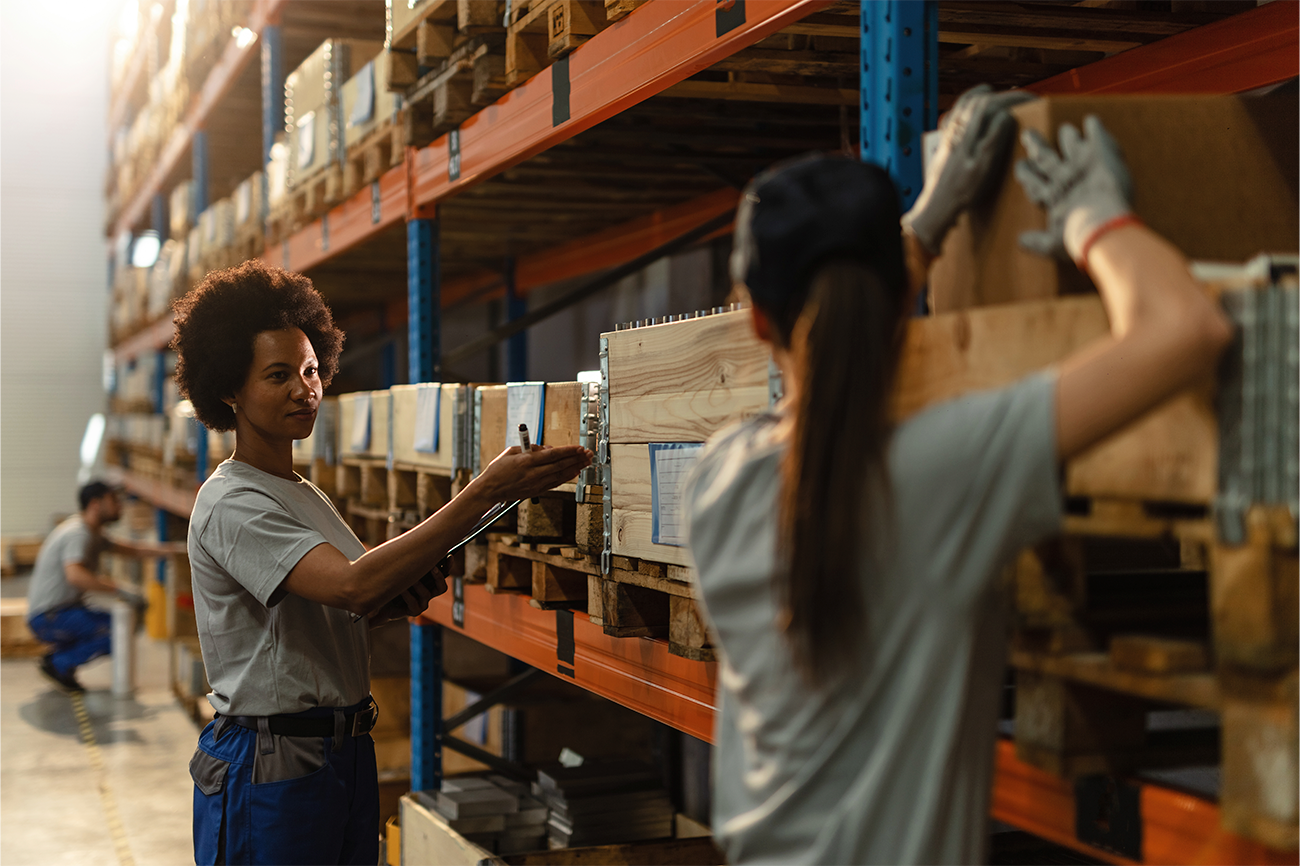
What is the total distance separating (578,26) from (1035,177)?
2160mm

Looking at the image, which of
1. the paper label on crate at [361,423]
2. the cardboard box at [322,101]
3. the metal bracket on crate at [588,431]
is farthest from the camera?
the cardboard box at [322,101]

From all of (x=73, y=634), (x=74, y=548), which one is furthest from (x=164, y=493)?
(x=73, y=634)

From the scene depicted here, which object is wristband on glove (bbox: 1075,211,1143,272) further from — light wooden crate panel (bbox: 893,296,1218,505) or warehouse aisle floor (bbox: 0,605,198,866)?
warehouse aisle floor (bbox: 0,605,198,866)

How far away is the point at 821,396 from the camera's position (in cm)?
130

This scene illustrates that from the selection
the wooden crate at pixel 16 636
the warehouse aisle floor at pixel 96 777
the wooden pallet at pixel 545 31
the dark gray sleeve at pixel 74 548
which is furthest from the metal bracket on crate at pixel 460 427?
the wooden crate at pixel 16 636

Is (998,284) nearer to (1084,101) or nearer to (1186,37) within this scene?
(1084,101)

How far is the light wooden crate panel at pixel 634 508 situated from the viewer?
8.85ft

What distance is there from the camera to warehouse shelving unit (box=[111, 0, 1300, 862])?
210cm

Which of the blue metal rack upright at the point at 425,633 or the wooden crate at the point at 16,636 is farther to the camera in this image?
the wooden crate at the point at 16,636

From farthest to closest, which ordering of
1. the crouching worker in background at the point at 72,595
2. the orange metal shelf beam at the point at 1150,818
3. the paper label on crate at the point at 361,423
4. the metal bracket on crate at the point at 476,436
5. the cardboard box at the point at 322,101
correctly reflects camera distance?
the crouching worker in background at the point at 72,595, the cardboard box at the point at 322,101, the paper label on crate at the point at 361,423, the metal bracket on crate at the point at 476,436, the orange metal shelf beam at the point at 1150,818

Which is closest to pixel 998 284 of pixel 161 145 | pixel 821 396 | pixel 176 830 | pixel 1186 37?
pixel 821 396

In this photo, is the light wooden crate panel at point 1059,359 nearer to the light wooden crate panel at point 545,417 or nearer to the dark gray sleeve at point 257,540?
the light wooden crate panel at point 545,417

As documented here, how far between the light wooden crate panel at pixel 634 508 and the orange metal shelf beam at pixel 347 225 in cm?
260

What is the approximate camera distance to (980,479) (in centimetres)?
127
